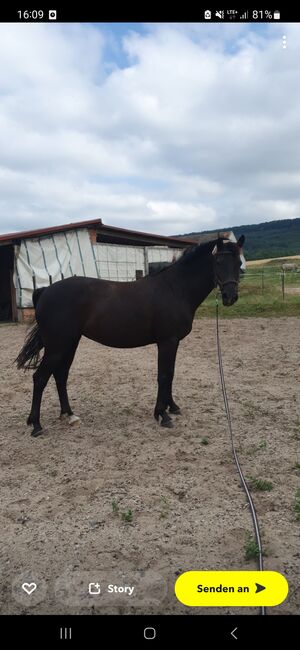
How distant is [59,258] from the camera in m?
13.8

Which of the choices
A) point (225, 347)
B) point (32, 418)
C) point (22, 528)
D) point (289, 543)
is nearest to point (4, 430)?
point (32, 418)

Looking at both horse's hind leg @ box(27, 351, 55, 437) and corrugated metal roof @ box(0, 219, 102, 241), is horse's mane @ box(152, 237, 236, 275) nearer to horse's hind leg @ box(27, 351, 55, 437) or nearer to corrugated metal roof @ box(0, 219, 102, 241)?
horse's hind leg @ box(27, 351, 55, 437)

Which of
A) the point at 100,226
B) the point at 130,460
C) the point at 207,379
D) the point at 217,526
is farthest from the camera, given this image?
the point at 100,226

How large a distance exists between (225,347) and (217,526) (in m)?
5.95

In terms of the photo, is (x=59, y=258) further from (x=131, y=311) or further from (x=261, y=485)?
(x=261, y=485)

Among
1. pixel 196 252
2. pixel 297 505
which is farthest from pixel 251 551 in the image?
pixel 196 252

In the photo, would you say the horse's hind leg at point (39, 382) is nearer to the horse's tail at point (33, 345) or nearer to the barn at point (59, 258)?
the horse's tail at point (33, 345)

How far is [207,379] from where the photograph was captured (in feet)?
19.5

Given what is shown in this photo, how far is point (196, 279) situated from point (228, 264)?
1.37 feet

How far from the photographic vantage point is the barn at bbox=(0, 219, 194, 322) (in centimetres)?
1287

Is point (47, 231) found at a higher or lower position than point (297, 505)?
higher
